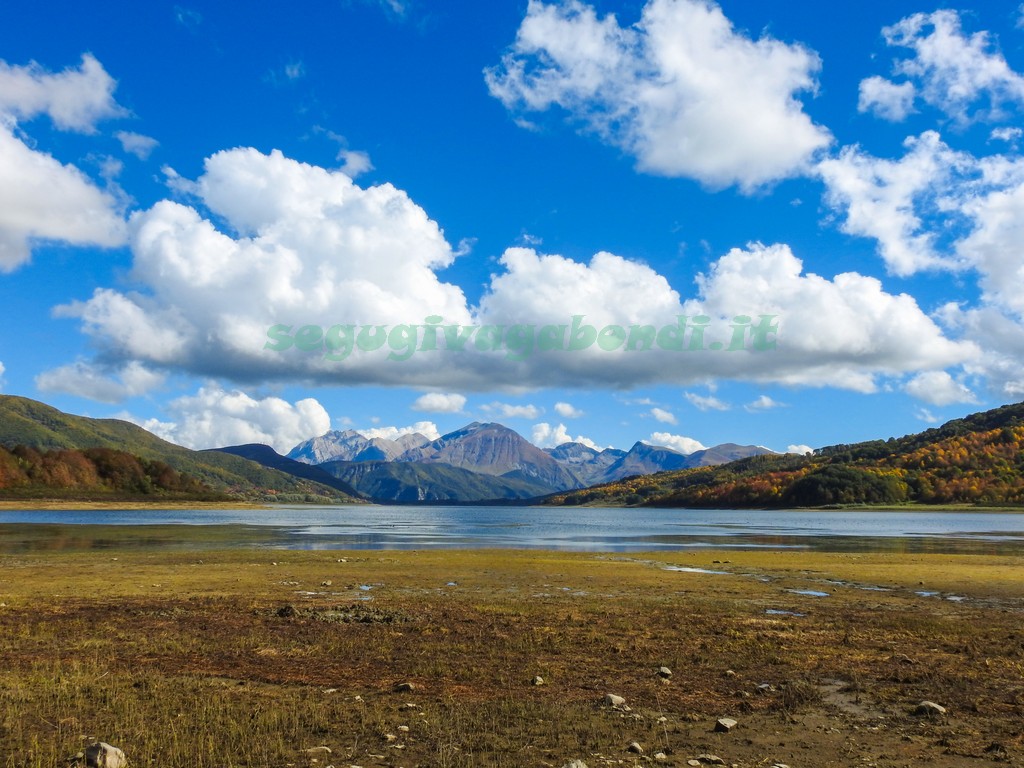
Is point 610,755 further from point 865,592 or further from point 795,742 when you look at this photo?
point 865,592

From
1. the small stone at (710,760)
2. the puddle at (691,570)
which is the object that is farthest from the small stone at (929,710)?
the puddle at (691,570)

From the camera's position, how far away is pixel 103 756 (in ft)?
36.9

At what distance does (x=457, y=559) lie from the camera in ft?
184

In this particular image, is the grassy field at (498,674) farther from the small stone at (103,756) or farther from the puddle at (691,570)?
the puddle at (691,570)

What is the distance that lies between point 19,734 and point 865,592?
36225mm

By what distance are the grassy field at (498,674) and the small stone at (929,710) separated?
0.87 feet

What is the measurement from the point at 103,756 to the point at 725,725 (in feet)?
35.2

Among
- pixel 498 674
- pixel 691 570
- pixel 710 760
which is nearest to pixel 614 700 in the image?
pixel 710 760

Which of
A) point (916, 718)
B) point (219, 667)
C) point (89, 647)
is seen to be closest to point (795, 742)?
point (916, 718)

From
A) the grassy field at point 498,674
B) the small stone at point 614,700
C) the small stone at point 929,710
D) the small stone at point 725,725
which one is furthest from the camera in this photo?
the small stone at point 614,700

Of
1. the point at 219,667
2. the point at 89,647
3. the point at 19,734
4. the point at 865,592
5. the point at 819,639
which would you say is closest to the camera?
the point at 19,734

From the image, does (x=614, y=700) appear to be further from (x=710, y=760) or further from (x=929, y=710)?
(x=929, y=710)

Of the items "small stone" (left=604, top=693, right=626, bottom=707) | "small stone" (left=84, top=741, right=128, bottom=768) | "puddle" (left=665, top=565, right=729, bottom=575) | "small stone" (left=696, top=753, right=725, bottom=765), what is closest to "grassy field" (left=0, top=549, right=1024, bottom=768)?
"small stone" (left=696, top=753, right=725, bottom=765)

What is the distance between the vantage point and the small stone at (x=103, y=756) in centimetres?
1112
